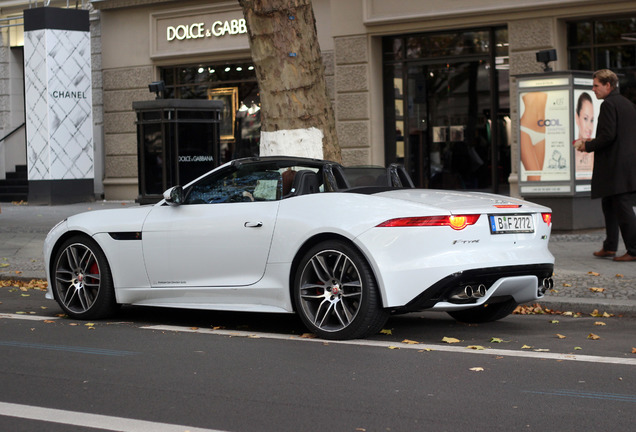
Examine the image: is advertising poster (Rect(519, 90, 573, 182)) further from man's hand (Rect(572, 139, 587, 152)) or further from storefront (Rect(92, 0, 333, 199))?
storefront (Rect(92, 0, 333, 199))

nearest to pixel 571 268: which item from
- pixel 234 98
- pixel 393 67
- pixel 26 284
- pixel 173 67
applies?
pixel 26 284

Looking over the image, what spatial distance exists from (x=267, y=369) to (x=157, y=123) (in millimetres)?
11511

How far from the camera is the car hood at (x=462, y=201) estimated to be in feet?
22.2

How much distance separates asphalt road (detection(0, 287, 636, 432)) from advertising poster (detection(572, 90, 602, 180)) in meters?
5.94

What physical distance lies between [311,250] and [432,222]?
2.94ft

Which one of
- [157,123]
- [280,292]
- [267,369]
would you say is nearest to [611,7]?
[157,123]

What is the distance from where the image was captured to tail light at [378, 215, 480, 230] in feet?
21.8

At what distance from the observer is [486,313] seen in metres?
7.88

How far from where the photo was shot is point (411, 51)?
1953 cm

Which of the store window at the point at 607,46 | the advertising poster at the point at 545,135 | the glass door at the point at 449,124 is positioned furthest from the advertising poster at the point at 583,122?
the glass door at the point at 449,124

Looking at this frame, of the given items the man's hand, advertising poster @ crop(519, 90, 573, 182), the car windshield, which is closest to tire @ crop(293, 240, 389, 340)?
the car windshield

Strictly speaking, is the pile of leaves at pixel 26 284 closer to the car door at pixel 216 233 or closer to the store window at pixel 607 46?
the car door at pixel 216 233

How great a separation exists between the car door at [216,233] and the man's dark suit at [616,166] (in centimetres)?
433

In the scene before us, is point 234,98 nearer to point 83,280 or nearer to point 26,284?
point 26,284
